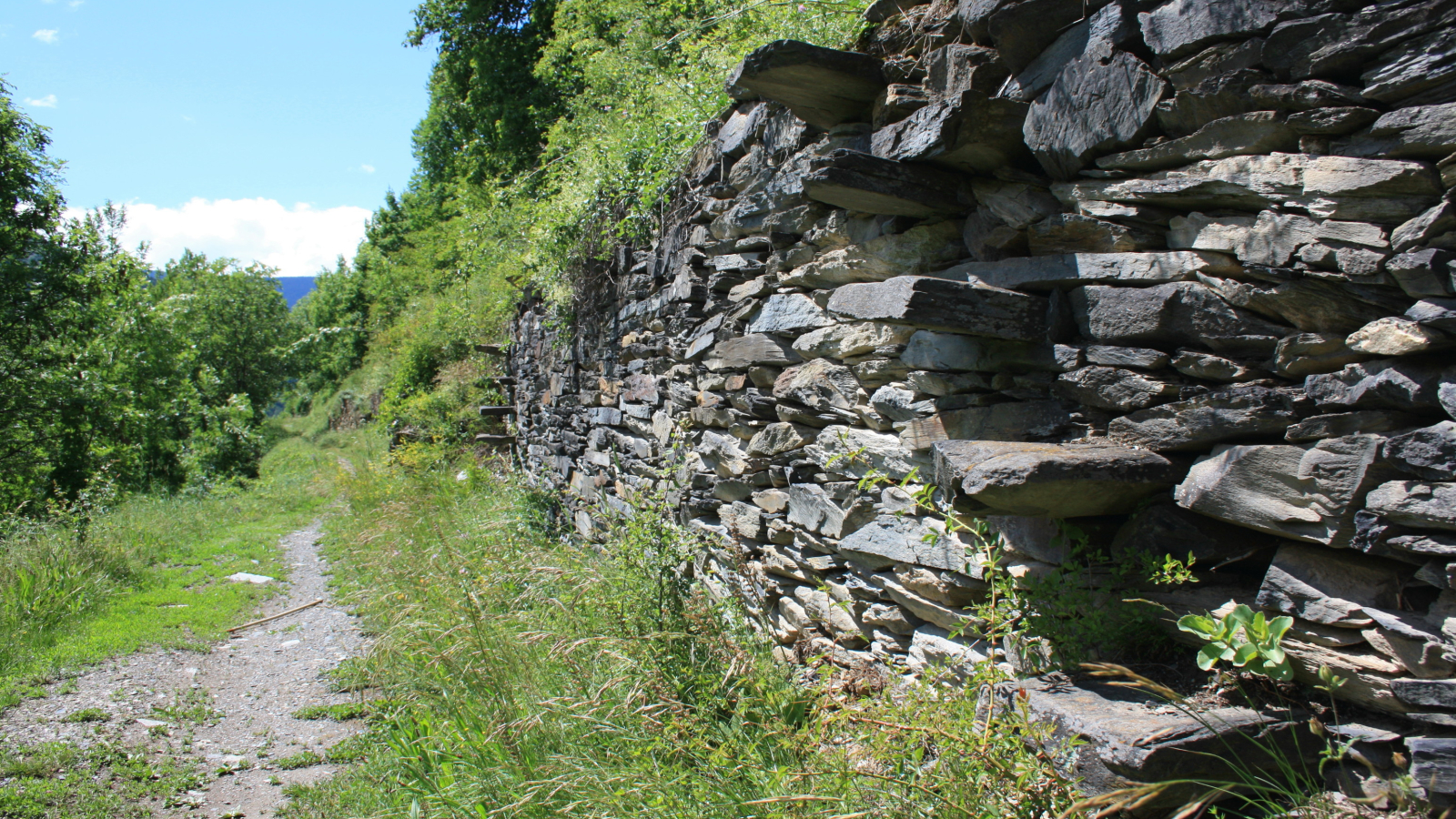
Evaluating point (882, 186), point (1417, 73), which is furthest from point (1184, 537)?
point (882, 186)

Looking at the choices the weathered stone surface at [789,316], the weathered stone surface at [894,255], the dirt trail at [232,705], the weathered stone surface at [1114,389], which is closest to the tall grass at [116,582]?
the dirt trail at [232,705]

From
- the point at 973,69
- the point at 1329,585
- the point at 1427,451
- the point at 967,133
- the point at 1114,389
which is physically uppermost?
the point at 973,69

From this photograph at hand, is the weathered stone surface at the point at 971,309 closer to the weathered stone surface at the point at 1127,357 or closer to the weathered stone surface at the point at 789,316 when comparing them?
the weathered stone surface at the point at 1127,357

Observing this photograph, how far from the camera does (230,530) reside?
10.8 metres

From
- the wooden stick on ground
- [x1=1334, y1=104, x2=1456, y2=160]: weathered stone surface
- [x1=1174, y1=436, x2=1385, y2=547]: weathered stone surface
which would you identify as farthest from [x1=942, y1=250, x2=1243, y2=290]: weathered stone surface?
the wooden stick on ground

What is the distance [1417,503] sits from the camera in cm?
147

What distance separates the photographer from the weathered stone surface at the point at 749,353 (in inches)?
137

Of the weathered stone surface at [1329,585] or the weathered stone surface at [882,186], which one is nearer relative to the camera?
the weathered stone surface at [1329,585]

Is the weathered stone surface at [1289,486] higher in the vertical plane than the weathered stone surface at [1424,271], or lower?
lower

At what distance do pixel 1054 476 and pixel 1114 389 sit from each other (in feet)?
1.27

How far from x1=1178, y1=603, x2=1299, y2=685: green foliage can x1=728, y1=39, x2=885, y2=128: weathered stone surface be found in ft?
6.99

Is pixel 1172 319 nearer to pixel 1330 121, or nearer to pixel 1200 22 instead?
pixel 1330 121

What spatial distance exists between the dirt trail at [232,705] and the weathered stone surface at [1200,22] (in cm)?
471

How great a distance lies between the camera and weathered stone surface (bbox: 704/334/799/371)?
11.4 ft
